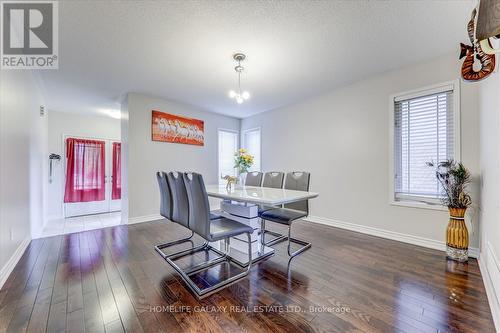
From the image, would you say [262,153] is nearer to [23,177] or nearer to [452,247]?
[452,247]

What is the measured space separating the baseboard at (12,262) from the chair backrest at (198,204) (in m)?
1.80

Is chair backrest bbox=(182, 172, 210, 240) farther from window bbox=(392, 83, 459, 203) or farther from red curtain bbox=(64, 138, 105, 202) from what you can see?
red curtain bbox=(64, 138, 105, 202)

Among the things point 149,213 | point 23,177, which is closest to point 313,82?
point 149,213

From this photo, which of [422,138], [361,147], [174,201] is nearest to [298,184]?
[361,147]

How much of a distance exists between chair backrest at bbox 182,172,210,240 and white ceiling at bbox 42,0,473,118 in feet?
5.30

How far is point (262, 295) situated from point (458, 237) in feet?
7.73

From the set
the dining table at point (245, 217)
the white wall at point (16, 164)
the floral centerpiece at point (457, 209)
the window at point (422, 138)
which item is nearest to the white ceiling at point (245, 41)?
the window at point (422, 138)

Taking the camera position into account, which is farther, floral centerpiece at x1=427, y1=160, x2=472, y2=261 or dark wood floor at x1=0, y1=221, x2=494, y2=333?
floral centerpiece at x1=427, y1=160, x2=472, y2=261

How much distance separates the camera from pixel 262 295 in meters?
1.80

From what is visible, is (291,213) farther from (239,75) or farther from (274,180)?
(239,75)

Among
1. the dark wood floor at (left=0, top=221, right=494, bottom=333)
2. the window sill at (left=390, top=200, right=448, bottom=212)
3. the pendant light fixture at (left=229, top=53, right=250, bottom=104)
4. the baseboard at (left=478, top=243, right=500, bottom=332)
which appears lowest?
the dark wood floor at (left=0, top=221, right=494, bottom=333)

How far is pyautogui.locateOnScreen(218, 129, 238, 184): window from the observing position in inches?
232

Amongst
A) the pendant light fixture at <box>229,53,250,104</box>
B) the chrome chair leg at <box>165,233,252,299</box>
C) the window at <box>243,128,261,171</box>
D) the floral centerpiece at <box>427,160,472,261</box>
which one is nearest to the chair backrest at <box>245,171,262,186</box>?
the pendant light fixture at <box>229,53,250,104</box>

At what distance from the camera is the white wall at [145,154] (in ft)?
13.7
